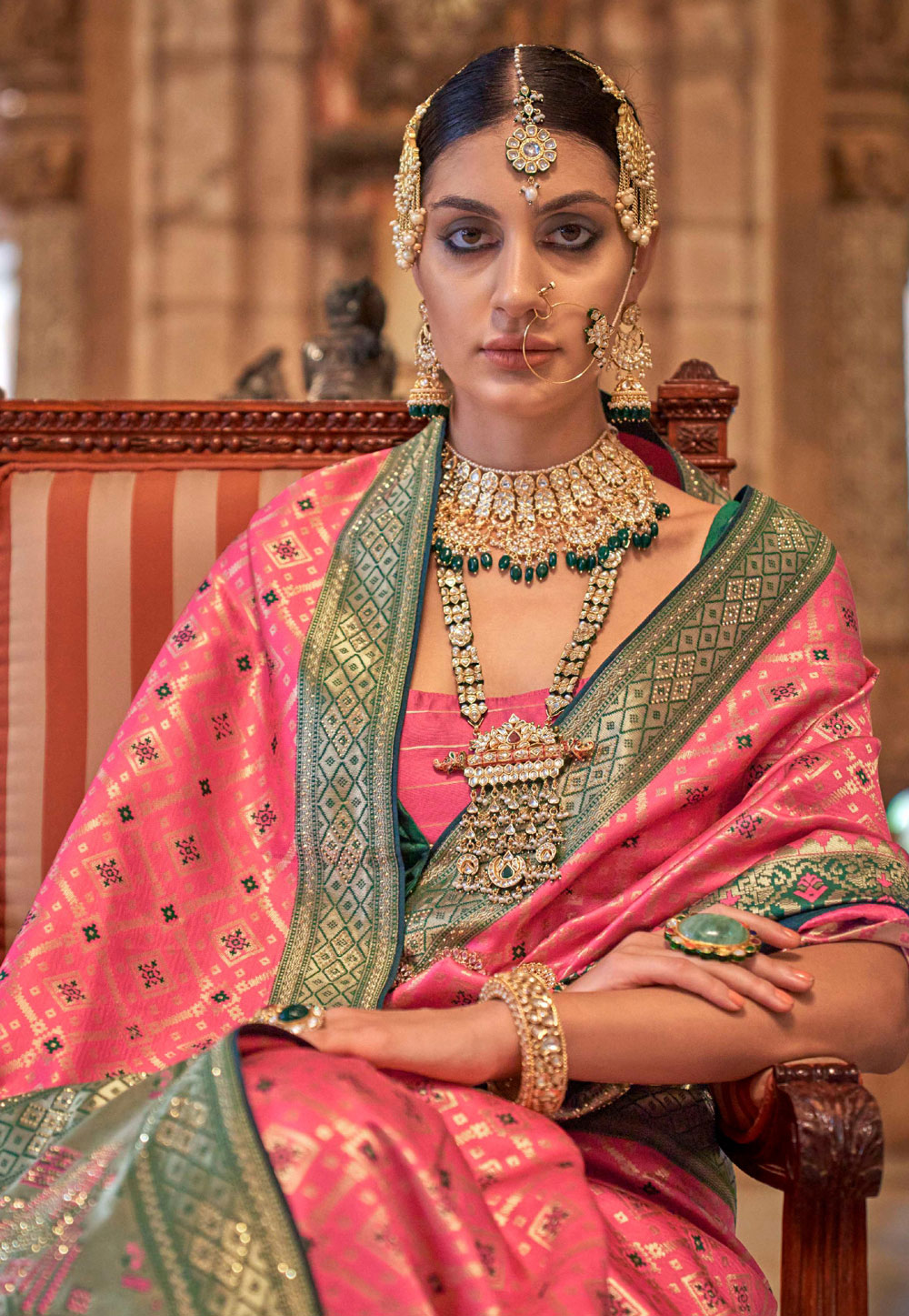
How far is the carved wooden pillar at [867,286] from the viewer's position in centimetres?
510

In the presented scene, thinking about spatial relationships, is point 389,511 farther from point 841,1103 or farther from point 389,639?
point 841,1103

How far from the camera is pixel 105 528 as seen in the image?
196 centimetres

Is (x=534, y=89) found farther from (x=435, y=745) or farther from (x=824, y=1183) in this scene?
(x=824, y=1183)

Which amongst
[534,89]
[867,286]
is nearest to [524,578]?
[534,89]

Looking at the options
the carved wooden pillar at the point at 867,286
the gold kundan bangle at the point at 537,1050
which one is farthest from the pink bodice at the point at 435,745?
the carved wooden pillar at the point at 867,286

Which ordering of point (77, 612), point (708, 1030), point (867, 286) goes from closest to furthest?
point (708, 1030) < point (77, 612) < point (867, 286)

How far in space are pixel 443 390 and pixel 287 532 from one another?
0.26 m

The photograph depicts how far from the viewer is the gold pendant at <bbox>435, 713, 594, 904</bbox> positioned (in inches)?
61.2

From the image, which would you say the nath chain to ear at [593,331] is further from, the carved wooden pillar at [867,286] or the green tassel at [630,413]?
the carved wooden pillar at [867,286]

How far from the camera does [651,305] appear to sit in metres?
4.83

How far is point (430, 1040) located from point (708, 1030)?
0.27 meters

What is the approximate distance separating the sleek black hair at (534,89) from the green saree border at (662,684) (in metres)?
0.47

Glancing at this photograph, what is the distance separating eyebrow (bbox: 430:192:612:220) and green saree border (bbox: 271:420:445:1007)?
12.7 inches

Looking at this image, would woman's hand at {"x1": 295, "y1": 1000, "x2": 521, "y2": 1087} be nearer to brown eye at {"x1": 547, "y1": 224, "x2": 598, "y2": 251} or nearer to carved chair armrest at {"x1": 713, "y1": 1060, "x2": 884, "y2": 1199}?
carved chair armrest at {"x1": 713, "y1": 1060, "x2": 884, "y2": 1199}
